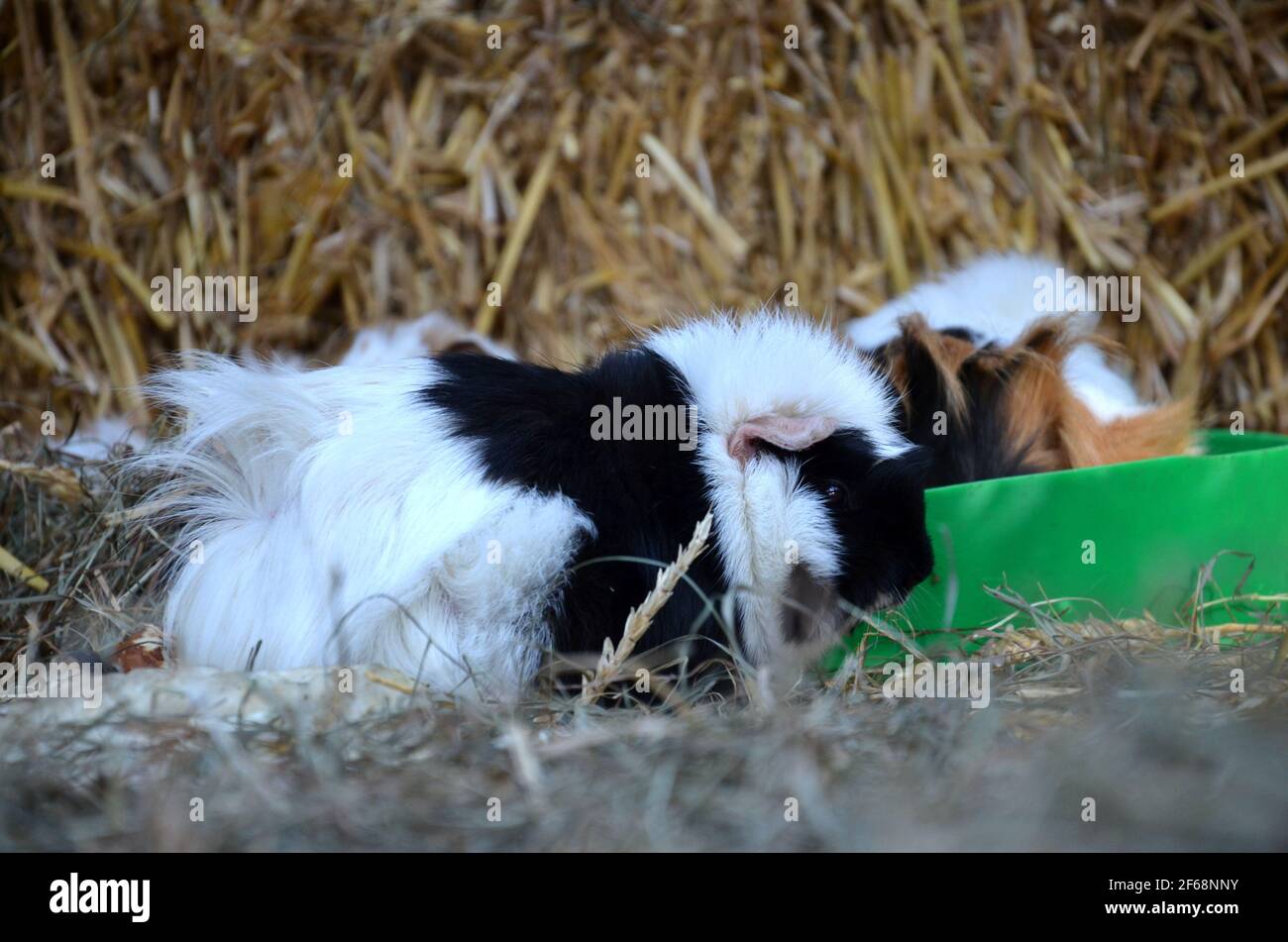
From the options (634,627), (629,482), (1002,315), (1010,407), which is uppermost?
(1002,315)

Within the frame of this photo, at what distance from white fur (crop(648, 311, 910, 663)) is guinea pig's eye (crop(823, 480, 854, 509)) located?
2 centimetres

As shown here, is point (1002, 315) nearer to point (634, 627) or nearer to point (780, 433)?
point (780, 433)

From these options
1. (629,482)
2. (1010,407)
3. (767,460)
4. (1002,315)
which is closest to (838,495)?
(767,460)

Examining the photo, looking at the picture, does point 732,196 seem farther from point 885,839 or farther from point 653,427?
point 885,839

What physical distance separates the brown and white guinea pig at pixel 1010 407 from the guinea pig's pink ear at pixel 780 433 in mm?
377

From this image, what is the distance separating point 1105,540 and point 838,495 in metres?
0.48

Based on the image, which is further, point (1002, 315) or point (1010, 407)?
point (1002, 315)

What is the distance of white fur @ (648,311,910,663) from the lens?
1.65 meters

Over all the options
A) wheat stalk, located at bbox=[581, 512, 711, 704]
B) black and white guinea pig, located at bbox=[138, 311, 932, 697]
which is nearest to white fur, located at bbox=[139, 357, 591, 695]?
black and white guinea pig, located at bbox=[138, 311, 932, 697]

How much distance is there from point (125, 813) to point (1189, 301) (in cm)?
302

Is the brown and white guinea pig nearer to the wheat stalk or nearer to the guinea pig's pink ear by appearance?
the guinea pig's pink ear

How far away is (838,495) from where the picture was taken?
1.71 meters

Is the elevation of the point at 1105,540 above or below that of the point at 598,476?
below

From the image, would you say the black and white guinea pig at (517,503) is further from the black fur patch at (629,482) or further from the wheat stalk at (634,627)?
the wheat stalk at (634,627)
